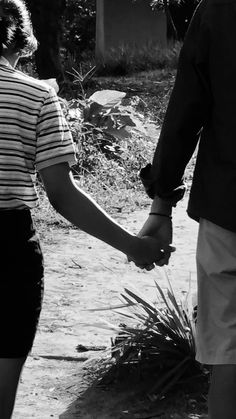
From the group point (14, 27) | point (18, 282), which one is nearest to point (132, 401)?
point (18, 282)

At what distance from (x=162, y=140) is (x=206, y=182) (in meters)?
0.23

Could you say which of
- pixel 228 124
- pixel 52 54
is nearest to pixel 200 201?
pixel 228 124

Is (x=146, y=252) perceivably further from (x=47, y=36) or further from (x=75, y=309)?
(x=47, y=36)

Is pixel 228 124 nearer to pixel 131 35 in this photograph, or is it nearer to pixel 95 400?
pixel 95 400

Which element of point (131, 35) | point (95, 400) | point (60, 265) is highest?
point (95, 400)

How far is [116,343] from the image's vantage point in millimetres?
4582

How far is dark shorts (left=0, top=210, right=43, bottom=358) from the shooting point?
2.96 m

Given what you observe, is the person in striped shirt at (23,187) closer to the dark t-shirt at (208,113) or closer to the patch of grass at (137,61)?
the dark t-shirt at (208,113)

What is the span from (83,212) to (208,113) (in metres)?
0.50

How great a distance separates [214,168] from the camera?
9.68 feet

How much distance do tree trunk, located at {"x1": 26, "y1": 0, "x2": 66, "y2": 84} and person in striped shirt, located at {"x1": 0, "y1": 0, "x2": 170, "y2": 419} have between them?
13187 mm

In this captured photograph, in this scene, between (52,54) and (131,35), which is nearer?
(52,54)

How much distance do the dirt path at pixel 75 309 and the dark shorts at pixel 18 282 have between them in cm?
125

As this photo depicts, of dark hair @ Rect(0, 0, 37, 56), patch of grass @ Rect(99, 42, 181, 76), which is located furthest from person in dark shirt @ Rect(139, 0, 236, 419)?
patch of grass @ Rect(99, 42, 181, 76)
